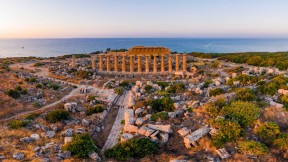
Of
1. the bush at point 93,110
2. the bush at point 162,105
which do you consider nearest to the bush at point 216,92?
the bush at point 162,105

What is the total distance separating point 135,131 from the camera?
782 inches

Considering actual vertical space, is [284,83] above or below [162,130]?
above

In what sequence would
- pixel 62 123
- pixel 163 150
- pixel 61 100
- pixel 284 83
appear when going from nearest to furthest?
pixel 163 150
pixel 62 123
pixel 284 83
pixel 61 100

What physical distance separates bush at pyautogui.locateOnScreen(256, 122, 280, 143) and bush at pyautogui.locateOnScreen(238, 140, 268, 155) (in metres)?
1.45

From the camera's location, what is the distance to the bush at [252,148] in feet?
53.2

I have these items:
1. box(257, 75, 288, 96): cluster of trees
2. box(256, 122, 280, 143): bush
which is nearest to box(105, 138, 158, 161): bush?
box(256, 122, 280, 143): bush

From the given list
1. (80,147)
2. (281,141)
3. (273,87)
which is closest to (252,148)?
(281,141)

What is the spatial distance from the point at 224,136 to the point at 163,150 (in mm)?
4526

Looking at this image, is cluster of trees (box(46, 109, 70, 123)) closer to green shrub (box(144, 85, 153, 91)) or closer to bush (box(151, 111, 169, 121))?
bush (box(151, 111, 169, 121))

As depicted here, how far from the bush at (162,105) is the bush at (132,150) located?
7.48 metres

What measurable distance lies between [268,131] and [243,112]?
103 inches

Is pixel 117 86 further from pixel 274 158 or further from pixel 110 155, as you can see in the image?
pixel 274 158

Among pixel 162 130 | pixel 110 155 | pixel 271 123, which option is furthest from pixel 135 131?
pixel 271 123

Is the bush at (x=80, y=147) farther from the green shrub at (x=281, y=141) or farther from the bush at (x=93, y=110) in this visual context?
the green shrub at (x=281, y=141)
